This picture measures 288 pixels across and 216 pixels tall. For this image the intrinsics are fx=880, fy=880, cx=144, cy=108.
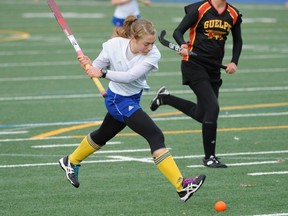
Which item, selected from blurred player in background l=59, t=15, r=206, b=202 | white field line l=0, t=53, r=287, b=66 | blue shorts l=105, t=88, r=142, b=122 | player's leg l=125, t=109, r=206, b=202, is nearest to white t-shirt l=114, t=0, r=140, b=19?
white field line l=0, t=53, r=287, b=66

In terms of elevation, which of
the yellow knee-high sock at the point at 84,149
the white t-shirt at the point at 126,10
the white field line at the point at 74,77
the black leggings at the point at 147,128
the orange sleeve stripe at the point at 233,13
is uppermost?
the orange sleeve stripe at the point at 233,13

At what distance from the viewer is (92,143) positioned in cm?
924

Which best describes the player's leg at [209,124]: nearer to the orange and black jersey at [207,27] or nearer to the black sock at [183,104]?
the orange and black jersey at [207,27]

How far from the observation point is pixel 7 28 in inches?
1116

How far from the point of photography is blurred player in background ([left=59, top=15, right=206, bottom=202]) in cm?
855

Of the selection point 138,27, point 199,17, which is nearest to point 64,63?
point 199,17

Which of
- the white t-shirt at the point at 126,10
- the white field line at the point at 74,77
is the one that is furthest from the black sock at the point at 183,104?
the white t-shirt at the point at 126,10

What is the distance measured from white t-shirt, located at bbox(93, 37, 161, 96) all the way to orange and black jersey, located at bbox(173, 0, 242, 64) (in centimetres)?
184

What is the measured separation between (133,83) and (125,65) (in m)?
0.21

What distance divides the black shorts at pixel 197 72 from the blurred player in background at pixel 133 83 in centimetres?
191

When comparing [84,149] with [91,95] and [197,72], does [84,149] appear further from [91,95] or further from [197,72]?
[91,95]

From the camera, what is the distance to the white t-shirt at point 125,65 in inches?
338

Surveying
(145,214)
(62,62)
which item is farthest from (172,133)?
(62,62)

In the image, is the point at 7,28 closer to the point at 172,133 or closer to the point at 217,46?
the point at 172,133
